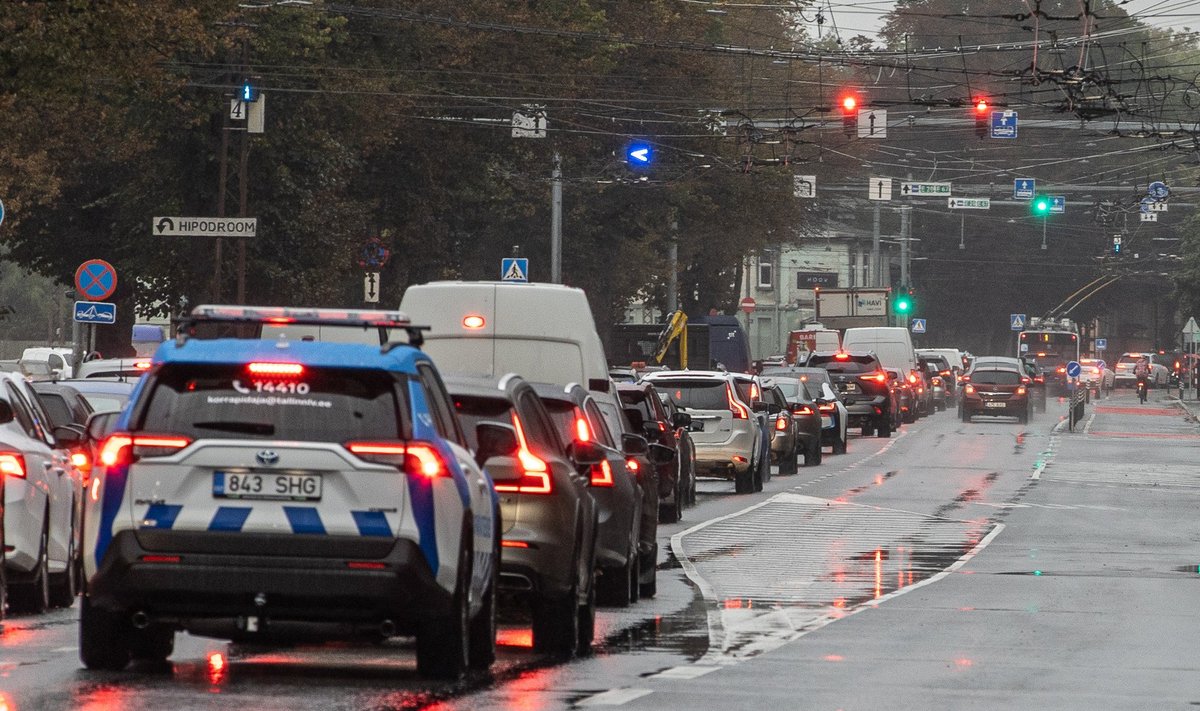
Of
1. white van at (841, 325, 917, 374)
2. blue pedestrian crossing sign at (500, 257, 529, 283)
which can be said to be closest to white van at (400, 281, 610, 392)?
blue pedestrian crossing sign at (500, 257, 529, 283)

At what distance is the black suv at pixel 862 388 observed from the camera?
195 feet

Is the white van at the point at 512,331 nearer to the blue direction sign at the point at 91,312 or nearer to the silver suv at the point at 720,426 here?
the silver suv at the point at 720,426

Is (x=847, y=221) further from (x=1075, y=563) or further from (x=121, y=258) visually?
(x=1075, y=563)

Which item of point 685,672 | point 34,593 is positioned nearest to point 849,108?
point 34,593

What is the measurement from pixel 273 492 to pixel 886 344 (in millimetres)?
64517

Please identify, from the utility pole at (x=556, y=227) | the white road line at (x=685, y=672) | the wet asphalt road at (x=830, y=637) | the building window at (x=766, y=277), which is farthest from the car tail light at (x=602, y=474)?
the building window at (x=766, y=277)

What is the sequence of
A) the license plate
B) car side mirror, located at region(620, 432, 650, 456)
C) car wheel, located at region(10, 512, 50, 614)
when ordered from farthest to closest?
car side mirror, located at region(620, 432, 650, 456) < car wheel, located at region(10, 512, 50, 614) < the license plate

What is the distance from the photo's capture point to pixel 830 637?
14508mm

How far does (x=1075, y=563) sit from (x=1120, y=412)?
64132 millimetres

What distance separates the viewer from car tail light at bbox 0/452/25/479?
582 inches

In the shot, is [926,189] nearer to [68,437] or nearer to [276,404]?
[68,437]

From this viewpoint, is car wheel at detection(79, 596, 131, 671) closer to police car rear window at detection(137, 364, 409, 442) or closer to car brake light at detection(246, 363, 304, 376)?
police car rear window at detection(137, 364, 409, 442)

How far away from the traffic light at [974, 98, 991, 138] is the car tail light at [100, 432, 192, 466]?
121 ft

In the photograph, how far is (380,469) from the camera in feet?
35.6
